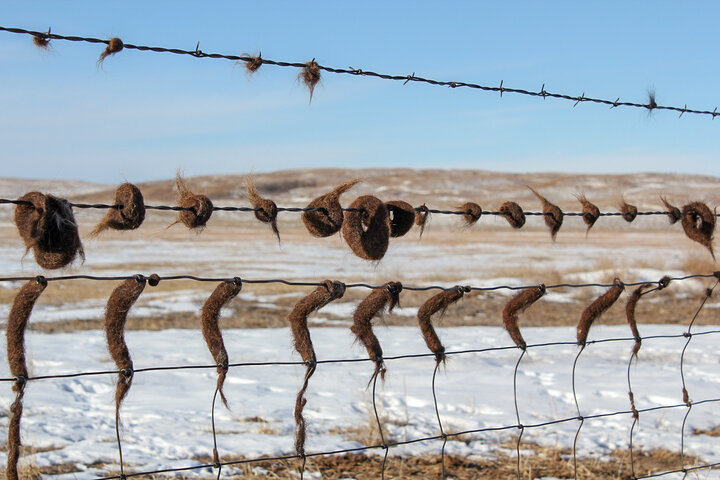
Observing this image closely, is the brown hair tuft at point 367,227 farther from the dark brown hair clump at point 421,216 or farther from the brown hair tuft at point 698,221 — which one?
the brown hair tuft at point 698,221

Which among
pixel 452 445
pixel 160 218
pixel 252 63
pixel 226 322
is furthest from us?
pixel 160 218

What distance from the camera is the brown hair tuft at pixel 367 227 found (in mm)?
2479

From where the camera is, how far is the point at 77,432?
5.03 meters

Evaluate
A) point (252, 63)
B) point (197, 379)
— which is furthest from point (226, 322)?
point (252, 63)

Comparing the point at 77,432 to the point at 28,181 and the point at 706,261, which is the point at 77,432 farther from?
the point at 28,181

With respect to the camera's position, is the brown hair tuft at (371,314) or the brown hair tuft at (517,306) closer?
the brown hair tuft at (371,314)

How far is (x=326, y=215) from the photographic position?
7.93ft

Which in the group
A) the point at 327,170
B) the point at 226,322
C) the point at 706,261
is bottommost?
the point at 226,322

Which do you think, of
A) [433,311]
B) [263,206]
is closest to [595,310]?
[433,311]

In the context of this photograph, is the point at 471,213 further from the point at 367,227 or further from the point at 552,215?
the point at 367,227

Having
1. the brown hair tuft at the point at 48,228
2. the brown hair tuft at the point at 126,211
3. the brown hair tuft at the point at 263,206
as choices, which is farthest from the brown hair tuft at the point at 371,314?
the brown hair tuft at the point at 48,228

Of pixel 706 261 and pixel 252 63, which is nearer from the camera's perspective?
pixel 252 63

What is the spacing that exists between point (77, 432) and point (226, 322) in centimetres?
680

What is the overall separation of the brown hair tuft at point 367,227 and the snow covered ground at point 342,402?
1749 millimetres
